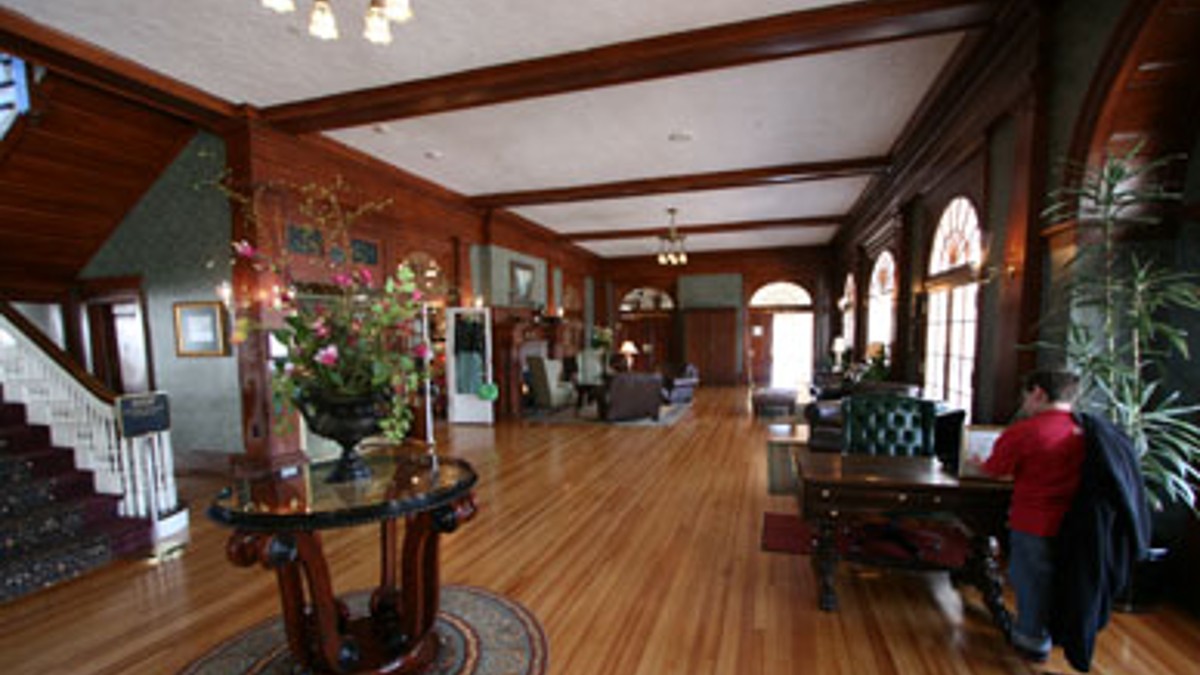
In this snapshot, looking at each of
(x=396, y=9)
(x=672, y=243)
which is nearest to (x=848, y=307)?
(x=672, y=243)

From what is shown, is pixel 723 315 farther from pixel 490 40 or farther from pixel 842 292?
pixel 490 40

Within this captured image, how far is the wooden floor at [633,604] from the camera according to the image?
7.05 feet

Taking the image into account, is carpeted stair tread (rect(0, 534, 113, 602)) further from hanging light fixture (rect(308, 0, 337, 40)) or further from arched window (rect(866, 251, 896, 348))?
arched window (rect(866, 251, 896, 348))

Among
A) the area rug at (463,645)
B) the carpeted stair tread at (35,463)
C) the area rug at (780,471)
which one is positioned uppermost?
the carpeted stair tread at (35,463)

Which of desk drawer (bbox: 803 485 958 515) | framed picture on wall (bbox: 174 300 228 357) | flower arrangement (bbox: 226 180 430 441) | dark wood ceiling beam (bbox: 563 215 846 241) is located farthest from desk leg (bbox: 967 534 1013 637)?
dark wood ceiling beam (bbox: 563 215 846 241)

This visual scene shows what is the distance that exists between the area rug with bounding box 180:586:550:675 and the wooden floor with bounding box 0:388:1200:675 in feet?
0.33

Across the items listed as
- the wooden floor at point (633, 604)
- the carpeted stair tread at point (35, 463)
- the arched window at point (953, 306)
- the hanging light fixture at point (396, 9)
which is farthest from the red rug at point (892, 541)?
the carpeted stair tread at point (35, 463)

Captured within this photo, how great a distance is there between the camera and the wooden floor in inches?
84.6

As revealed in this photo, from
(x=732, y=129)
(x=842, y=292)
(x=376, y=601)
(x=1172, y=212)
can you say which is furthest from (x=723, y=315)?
(x=376, y=601)

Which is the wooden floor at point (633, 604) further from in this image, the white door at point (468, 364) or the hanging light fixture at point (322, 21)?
the white door at point (468, 364)

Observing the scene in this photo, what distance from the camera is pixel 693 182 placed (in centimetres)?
616

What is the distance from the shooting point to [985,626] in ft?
7.74

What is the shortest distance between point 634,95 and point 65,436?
5.37m

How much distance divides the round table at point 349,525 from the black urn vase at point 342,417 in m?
0.16
